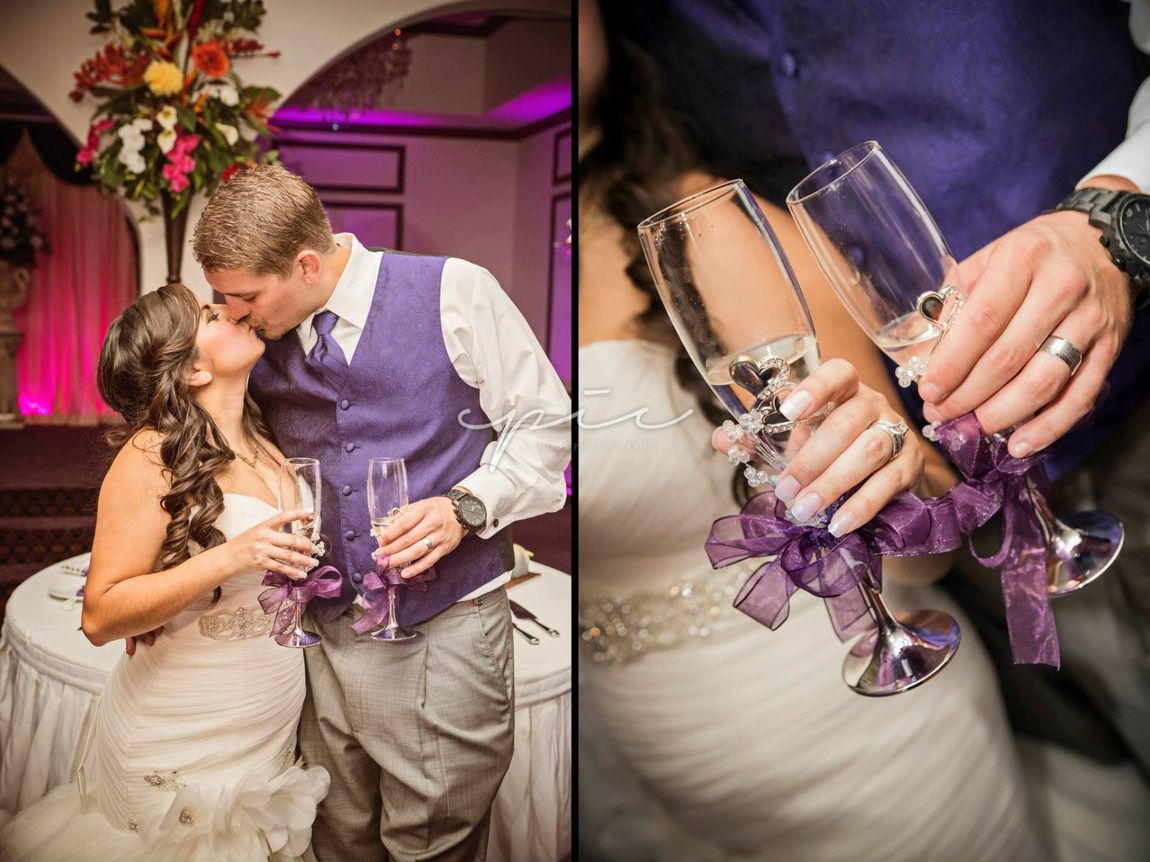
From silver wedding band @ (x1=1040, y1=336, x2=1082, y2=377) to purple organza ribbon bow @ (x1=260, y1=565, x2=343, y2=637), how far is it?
1.34 m

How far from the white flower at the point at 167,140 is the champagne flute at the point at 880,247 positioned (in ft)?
4.10

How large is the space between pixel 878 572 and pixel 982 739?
0.72 metres

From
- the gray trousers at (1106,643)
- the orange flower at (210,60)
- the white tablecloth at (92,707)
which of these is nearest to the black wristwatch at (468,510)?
the white tablecloth at (92,707)

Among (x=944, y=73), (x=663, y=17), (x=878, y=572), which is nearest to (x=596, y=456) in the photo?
(x=878, y=572)

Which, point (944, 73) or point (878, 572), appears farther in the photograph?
point (944, 73)

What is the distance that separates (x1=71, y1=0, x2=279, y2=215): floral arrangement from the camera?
1916 mm

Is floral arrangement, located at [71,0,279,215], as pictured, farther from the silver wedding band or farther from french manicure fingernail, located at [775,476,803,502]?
the silver wedding band

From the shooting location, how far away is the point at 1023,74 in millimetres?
2180

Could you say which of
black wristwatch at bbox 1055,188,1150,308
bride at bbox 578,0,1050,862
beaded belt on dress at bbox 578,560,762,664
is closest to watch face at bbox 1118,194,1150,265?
black wristwatch at bbox 1055,188,1150,308

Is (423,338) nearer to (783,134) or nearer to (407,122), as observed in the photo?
(407,122)

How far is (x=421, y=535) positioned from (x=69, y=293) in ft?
2.85

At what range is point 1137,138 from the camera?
6.68ft

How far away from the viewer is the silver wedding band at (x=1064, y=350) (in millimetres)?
1625

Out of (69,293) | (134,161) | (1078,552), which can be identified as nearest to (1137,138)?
(1078,552)
